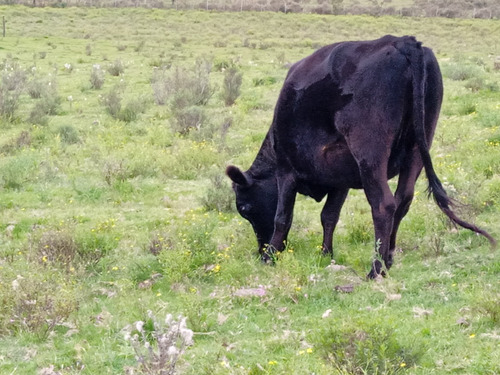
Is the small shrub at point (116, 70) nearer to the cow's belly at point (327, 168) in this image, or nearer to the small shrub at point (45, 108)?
the small shrub at point (45, 108)

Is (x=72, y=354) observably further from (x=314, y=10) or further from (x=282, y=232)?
(x=314, y=10)

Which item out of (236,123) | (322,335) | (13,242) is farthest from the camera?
(236,123)

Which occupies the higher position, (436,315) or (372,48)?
(372,48)

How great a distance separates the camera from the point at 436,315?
200 inches

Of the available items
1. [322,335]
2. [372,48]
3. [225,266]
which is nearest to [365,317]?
[322,335]

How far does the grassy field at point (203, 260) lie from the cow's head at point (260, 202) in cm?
34

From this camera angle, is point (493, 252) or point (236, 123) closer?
point (493, 252)

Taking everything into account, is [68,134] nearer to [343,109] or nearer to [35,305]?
[35,305]

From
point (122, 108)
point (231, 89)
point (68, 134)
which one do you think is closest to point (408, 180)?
point (68, 134)

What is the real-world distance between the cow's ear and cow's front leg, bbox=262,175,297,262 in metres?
0.40

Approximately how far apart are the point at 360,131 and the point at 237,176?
160cm

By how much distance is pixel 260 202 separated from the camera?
22.9 ft

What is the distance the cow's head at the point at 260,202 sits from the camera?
274 inches

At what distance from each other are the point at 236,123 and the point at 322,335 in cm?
1105
